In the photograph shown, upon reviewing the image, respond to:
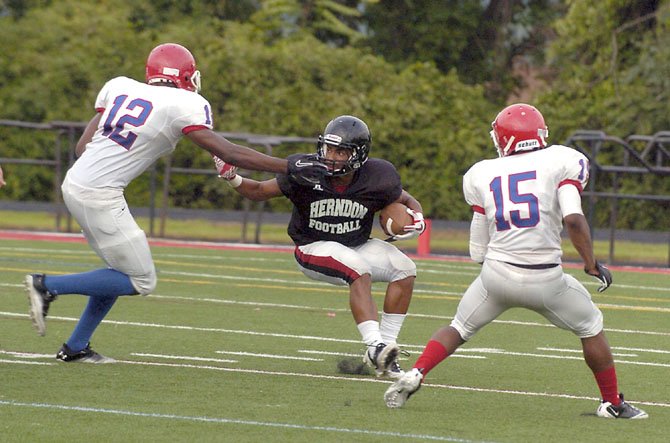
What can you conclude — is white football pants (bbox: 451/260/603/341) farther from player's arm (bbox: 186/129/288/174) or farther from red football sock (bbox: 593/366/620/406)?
player's arm (bbox: 186/129/288/174)

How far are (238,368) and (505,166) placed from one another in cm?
217

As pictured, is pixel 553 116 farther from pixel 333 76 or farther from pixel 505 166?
pixel 505 166

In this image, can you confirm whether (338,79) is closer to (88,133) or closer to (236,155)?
(88,133)

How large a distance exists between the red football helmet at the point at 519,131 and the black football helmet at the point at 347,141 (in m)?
1.14

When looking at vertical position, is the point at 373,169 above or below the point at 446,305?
above

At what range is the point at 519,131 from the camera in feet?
21.6

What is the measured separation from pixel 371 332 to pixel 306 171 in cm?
91

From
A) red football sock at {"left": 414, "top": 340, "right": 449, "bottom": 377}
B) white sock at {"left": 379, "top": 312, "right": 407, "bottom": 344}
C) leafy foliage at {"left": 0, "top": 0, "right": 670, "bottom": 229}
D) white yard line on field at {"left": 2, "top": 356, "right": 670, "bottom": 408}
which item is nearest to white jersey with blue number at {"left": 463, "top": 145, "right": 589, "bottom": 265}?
red football sock at {"left": 414, "top": 340, "right": 449, "bottom": 377}

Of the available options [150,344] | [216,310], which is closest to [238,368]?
[150,344]

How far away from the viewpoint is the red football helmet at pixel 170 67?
302 inches

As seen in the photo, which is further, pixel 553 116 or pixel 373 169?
pixel 553 116

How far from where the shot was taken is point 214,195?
21.7 meters

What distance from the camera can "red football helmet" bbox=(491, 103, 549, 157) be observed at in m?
6.57

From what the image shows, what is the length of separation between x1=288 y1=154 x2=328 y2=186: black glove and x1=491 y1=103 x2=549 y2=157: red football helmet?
46.3 inches
